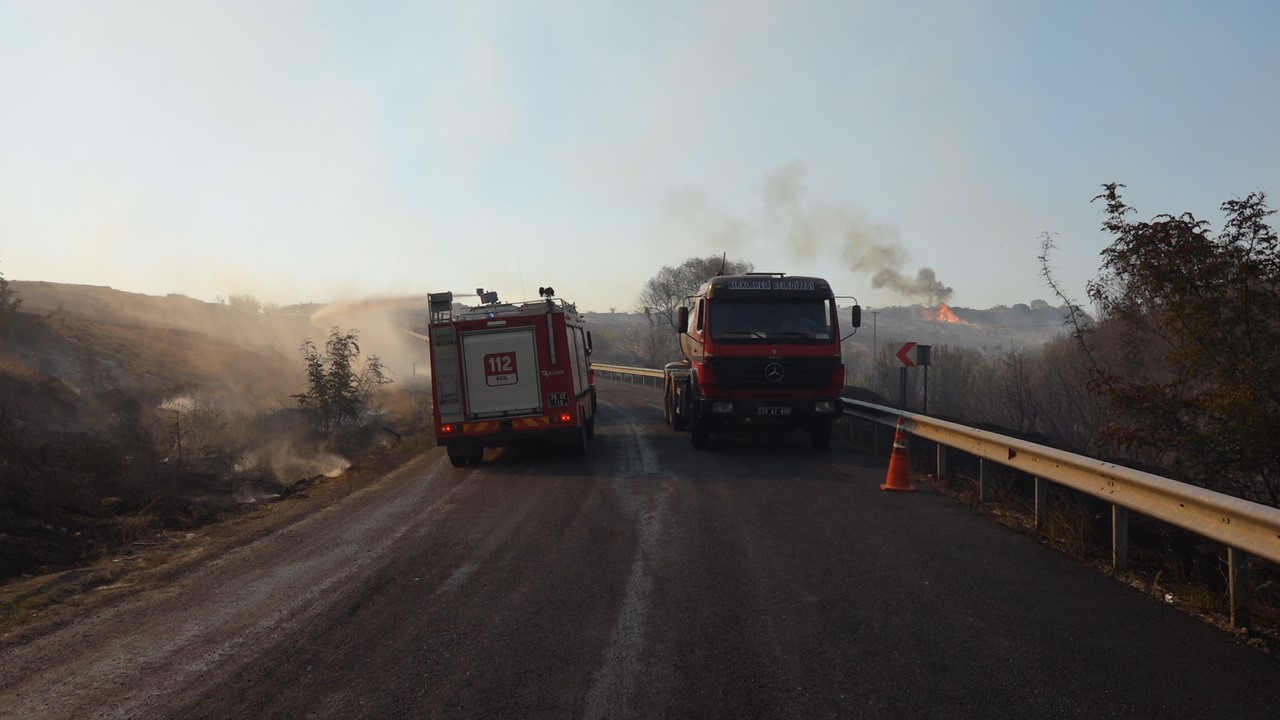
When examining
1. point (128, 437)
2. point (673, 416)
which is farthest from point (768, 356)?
point (128, 437)

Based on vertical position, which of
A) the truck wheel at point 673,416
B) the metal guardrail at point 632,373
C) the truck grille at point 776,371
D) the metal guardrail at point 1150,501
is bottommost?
the metal guardrail at point 632,373

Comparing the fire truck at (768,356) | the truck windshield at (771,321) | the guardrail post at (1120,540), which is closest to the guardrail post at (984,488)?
the guardrail post at (1120,540)

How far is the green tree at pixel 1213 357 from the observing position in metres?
7.76

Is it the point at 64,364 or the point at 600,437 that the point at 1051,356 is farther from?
the point at 64,364

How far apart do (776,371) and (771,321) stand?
38.5 inches

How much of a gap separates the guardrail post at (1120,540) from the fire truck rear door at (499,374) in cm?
912

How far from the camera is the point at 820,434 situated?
45.0 feet

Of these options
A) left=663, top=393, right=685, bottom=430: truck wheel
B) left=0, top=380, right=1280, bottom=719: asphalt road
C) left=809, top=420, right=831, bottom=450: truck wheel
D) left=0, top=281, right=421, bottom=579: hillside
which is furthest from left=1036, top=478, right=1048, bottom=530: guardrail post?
left=0, top=281, right=421, bottom=579: hillside

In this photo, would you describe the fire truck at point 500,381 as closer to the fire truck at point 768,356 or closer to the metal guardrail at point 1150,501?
the fire truck at point 768,356

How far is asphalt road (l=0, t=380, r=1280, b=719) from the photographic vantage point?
390cm

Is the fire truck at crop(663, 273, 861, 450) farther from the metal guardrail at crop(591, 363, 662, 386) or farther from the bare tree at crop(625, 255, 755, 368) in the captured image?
the bare tree at crop(625, 255, 755, 368)

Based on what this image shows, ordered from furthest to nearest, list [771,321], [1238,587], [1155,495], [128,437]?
[128,437] → [771,321] → [1155,495] → [1238,587]

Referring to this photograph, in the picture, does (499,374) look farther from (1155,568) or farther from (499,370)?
(1155,568)

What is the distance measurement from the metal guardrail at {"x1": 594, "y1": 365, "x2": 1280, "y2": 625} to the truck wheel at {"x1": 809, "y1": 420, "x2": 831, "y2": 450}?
12.3 ft
